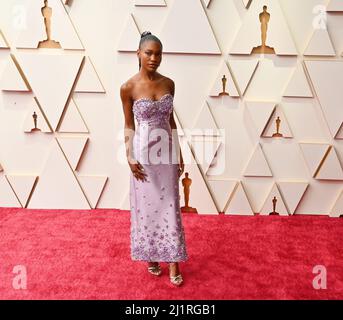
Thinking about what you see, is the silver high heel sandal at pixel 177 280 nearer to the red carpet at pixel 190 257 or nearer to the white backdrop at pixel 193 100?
the red carpet at pixel 190 257

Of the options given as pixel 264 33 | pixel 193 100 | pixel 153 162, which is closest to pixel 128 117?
pixel 153 162

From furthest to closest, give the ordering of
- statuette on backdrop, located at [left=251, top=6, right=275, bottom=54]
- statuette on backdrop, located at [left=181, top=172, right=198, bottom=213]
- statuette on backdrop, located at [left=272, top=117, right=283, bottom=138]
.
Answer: statuette on backdrop, located at [left=181, top=172, right=198, bottom=213], statuette on backdrop, located at [left=272, top=117, right=283, bottom=138], statuette on backdrop, located at [left=251, top=6, right=275, bottom=54]

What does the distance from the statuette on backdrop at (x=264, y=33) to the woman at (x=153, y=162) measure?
3.63 ft

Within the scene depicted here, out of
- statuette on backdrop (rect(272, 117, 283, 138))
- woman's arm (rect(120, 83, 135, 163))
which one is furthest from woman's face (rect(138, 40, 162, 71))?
statuette on backdrop (rect(272, 117, 283, 138))

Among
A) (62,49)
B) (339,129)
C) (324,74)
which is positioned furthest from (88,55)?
(339,129)

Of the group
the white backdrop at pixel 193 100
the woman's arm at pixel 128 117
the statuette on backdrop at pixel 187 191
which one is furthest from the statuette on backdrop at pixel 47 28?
the statuette on backdrop at pixel 187 191

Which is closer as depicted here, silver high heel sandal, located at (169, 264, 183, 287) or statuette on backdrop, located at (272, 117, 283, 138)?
silver high heel sandal, located at (169, 264, 183, 287)

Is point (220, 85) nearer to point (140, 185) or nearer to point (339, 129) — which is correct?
point (339, 129)

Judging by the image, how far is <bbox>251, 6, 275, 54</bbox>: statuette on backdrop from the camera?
10.1 feet

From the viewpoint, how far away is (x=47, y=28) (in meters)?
3.15

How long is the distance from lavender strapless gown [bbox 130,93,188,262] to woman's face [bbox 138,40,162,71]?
180 mm

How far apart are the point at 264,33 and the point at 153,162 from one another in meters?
1.46

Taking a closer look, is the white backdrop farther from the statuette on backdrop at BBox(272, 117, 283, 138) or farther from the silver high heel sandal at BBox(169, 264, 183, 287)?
the silver high heel sandal at BBox(169, 264, 183, 287)

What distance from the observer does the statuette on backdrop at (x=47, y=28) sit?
10.3ft
